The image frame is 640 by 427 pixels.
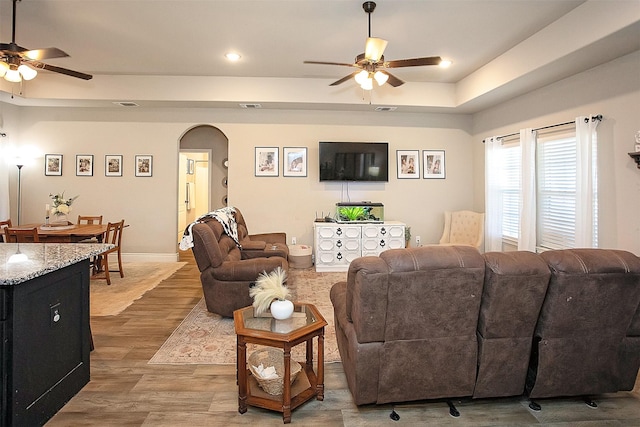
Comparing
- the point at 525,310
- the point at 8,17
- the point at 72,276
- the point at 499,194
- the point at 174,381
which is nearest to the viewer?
the point at 525,310

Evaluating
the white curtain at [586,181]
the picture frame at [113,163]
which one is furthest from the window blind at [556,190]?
the picture frame at [113,163]

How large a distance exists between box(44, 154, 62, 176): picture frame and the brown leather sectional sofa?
6.38m

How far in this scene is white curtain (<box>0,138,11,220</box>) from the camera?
230 inches

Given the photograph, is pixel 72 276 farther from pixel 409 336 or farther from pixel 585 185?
pixel 585 185

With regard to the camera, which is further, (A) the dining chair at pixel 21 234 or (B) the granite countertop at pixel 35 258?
(A) the dining chair at pixel 21 234

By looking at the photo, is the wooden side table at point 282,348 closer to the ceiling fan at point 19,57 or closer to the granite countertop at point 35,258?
the granite countertop at point 35,258

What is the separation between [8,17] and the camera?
3.67m

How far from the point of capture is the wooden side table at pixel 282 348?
1.95m

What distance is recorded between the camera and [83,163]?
6.20 metres

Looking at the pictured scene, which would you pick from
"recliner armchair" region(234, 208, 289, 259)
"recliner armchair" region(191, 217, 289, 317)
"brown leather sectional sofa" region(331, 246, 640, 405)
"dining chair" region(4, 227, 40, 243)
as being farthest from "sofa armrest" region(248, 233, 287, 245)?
"brown leather sectional sofa" region(331, 246, 640, 405)

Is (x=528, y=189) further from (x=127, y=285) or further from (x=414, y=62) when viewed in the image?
(x=127, y=285)

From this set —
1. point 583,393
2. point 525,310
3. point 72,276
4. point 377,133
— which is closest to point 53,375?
Answer: point 72,276

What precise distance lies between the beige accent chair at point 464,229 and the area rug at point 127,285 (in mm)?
4600

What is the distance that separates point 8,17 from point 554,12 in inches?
218
